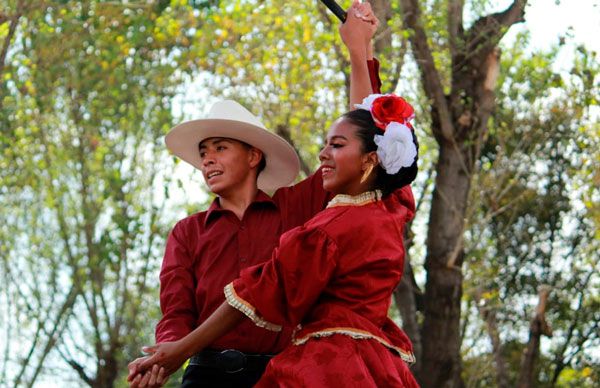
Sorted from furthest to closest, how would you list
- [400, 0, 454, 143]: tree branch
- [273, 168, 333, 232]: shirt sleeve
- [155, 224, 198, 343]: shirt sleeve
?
[400, 0, 454, 143]: tree branch < [273, 168, 333, 232]: shirt sleeve < [155, 224, 198, 343]: shirt sleeve

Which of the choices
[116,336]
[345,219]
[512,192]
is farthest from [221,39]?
[345,219]

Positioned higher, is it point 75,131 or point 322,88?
point 75,131

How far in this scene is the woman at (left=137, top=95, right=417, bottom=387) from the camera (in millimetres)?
3611

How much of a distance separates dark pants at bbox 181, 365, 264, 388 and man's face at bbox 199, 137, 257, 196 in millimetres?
669

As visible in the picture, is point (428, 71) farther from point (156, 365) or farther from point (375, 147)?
point (156, 365)

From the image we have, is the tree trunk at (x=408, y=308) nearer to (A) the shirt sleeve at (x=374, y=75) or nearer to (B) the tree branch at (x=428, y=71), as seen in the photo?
(B) the tree branch at (x=428, y=71)

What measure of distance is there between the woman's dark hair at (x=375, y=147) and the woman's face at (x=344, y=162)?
19mm

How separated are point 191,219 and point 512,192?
507 inches

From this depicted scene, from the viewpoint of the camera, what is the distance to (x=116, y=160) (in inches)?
567

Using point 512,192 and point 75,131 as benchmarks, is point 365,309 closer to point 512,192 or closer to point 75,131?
point 75,131

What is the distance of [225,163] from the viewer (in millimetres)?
4336

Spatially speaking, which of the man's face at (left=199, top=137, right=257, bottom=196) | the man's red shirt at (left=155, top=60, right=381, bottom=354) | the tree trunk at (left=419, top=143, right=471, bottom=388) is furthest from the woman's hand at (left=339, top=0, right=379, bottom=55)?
the tree trunk at (left=419, top=143, right=471, bottom=388)

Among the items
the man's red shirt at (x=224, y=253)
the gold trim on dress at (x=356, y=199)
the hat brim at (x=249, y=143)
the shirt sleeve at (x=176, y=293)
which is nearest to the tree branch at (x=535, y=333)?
the hat brim at (x=249, y=143)

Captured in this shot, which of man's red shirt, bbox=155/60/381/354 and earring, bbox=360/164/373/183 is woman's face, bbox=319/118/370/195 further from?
man's red shirt, bbox=155/60/381/354
